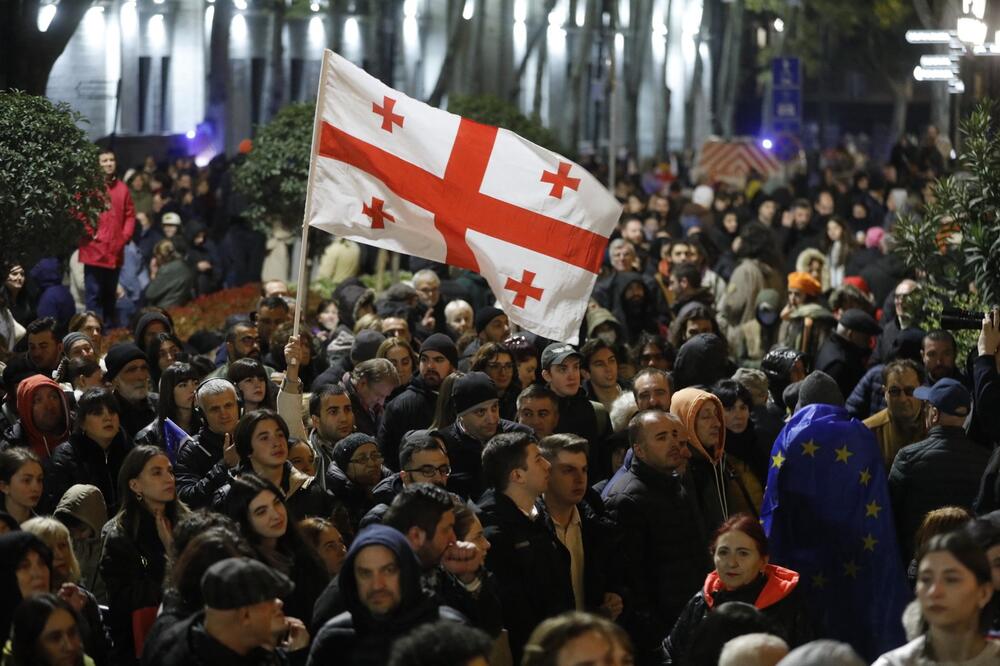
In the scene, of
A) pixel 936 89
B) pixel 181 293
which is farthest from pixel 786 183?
pixel 181 293

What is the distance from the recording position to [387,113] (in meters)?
10.8

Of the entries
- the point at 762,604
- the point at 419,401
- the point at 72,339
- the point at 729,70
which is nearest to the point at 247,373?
the point at 419,401

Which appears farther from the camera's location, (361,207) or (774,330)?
(774,330)

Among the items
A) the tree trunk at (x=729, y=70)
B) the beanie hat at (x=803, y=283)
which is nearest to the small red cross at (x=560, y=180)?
the beanie hat at (x=803, y=283)

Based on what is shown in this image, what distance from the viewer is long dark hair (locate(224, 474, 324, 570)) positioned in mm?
8141

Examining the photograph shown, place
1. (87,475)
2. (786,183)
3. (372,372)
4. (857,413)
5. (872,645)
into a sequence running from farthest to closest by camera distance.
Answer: (786,183) → (857,413) → (372,372) → (87,475) → (872,645)

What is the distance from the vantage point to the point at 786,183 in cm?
3891

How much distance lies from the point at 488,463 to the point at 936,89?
1517 inches

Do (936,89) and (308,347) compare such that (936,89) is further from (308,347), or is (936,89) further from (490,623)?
(490,623)

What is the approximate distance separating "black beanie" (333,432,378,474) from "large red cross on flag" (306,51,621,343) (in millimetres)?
1275

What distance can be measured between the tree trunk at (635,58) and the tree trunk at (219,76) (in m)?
14.8

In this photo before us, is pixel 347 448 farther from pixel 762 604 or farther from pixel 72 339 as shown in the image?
pixel 72 339

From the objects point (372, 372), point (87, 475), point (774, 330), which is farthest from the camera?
point (774, 330)

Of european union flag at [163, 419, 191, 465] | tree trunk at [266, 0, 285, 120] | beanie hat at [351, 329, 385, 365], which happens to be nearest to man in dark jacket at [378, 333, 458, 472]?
beanie hat at [351, 329, 385, 365]
